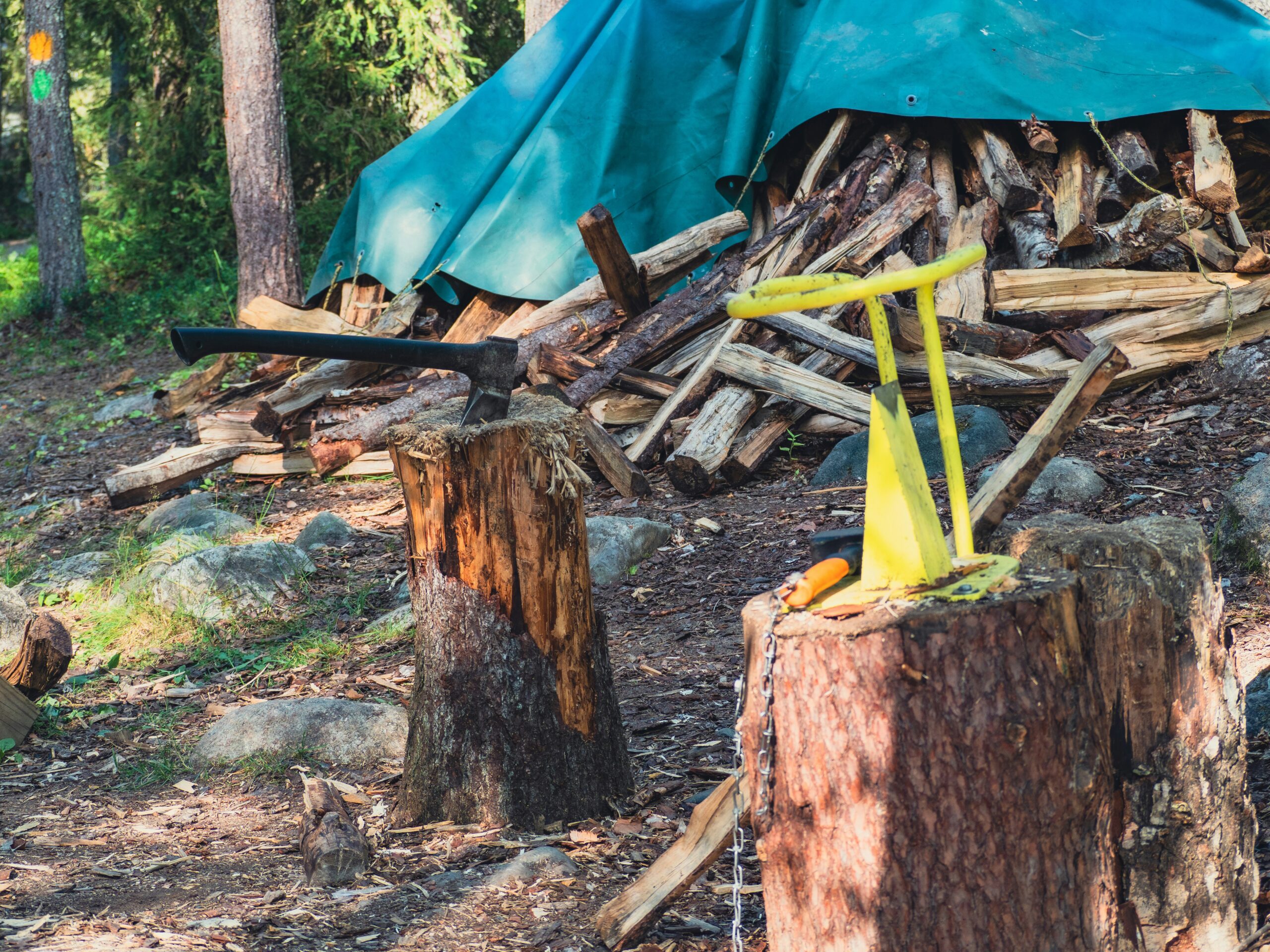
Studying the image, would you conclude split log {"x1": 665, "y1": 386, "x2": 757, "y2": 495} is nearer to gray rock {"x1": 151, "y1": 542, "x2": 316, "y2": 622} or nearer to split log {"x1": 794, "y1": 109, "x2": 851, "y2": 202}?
split log {"x1": 794, "y1": 109, "x2": 851, "y2": 202}

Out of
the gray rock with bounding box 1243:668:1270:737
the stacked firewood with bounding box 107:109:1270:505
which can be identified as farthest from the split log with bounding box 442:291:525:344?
the gray rock with bounding box 1243:668:1270:737

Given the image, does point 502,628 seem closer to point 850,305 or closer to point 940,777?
Answer: point 940,777

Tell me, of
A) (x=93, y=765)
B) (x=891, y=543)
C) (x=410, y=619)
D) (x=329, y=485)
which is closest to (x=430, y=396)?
(x=329, y=485)

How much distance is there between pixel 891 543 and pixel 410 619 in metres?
3.51

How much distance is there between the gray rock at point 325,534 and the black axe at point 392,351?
3452 millimetres

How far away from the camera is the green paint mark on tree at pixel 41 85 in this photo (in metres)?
12.4

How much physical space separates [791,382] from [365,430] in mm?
3071

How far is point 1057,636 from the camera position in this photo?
188cm

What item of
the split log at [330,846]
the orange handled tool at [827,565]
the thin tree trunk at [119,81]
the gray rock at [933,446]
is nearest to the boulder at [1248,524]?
the gray rock at [933,446]

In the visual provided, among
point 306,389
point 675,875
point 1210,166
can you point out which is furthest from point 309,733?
point 1210,166

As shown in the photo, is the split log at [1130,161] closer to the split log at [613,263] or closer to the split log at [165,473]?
the split log at [613,263]

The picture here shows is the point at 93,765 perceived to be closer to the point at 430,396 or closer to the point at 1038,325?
the point at 430,396

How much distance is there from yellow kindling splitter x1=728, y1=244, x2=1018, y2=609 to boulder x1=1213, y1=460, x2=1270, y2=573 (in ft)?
9.13

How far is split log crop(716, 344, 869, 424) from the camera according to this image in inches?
245
